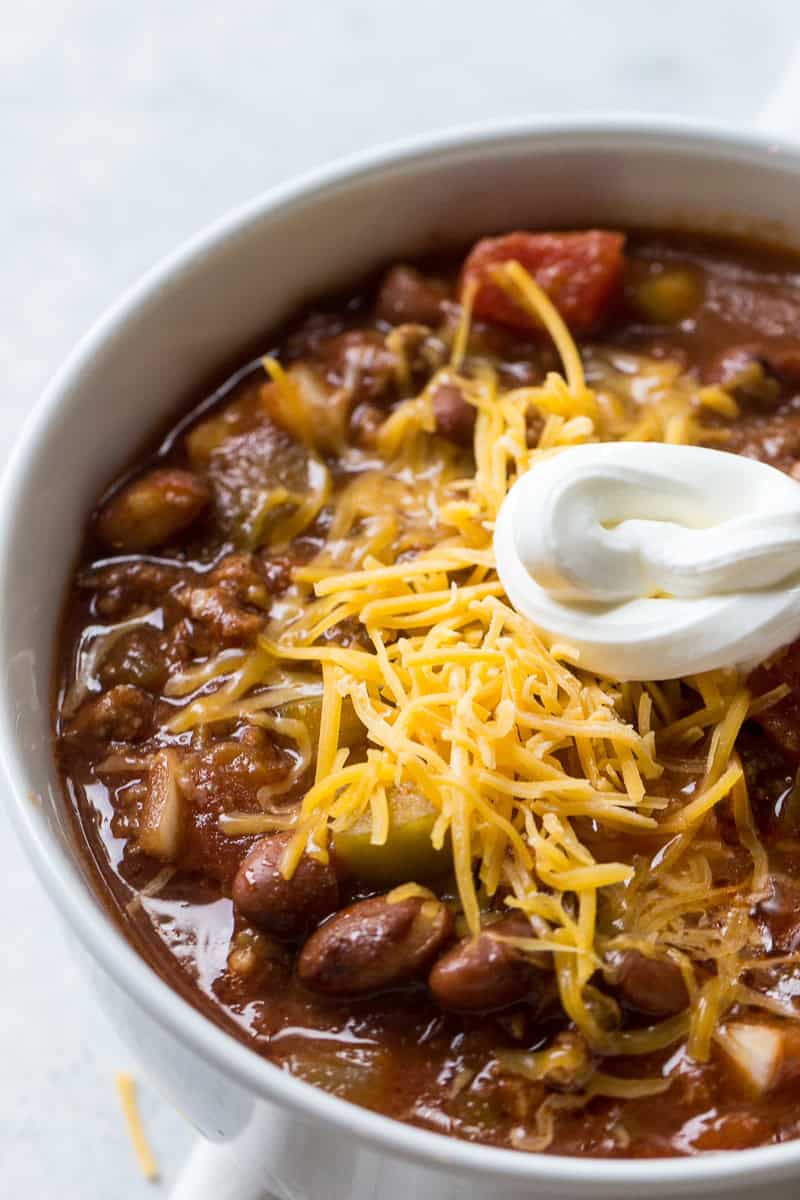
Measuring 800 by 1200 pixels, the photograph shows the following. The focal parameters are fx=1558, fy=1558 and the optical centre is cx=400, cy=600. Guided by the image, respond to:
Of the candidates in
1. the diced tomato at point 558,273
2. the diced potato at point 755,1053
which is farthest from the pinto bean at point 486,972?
the diced tomato at point 558,273

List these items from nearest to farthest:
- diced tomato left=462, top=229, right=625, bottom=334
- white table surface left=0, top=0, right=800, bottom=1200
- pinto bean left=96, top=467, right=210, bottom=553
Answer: pinto bean left=96, top=467, right=210, bottom=553 → diced tomato left=462, top=229, right=625, bottom=334 → white table surface left=0, top=0, right=800, bottom=1200

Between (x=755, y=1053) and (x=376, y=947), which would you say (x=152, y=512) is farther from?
(x=755, y=1053)

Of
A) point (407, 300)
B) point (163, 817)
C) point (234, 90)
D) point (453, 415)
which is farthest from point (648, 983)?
point (234, 90)

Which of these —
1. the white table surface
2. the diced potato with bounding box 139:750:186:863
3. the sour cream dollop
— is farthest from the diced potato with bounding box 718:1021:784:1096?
the white table surface

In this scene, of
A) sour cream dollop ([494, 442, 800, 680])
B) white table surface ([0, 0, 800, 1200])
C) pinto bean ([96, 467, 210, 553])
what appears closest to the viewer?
sour cream dollop ([494, 442, 800, 680])

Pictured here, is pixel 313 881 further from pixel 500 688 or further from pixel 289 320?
pixel 289 320

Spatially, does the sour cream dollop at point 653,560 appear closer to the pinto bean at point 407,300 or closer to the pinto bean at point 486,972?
the pinto bean at point 486,972

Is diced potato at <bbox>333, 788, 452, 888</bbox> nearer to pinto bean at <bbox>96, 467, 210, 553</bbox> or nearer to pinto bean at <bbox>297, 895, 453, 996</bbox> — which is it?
pinto bean at <bbox>297, 895, 453, 996</bbox>
